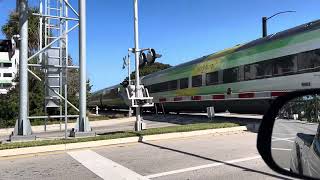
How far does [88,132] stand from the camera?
16859 mm

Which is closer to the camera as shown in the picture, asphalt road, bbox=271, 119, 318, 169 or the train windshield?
asphalt road, bbox=271, 119, 318, 169

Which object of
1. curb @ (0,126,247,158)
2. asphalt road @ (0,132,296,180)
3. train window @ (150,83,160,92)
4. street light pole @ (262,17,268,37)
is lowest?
asphalt road @ (0,132,296,180)

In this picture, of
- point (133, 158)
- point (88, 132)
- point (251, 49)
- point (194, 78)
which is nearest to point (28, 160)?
point (133, 158)

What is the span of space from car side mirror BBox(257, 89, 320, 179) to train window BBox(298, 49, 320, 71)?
14.8 meters

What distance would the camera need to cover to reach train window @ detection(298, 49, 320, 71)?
17.0 meters

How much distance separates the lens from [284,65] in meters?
19.0

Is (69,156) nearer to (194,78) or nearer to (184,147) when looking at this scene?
(184,147)

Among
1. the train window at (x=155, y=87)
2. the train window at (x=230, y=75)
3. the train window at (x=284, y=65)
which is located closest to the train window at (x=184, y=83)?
the train window at (x=155, y=87)

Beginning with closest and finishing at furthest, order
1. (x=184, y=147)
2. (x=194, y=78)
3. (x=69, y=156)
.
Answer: (x=69, y=156)
(x=184, y=147)
(x=194, y=78)

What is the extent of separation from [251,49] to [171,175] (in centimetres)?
1351

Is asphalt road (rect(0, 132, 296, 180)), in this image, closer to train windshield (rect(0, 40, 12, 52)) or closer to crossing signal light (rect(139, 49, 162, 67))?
crossing signal light (rect(139, 49, 162, 67))

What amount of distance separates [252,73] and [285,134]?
62.0 feet

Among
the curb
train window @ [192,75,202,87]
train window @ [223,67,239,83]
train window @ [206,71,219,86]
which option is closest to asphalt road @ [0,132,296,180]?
the curb

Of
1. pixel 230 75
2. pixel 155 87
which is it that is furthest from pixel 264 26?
pixel 230 75
